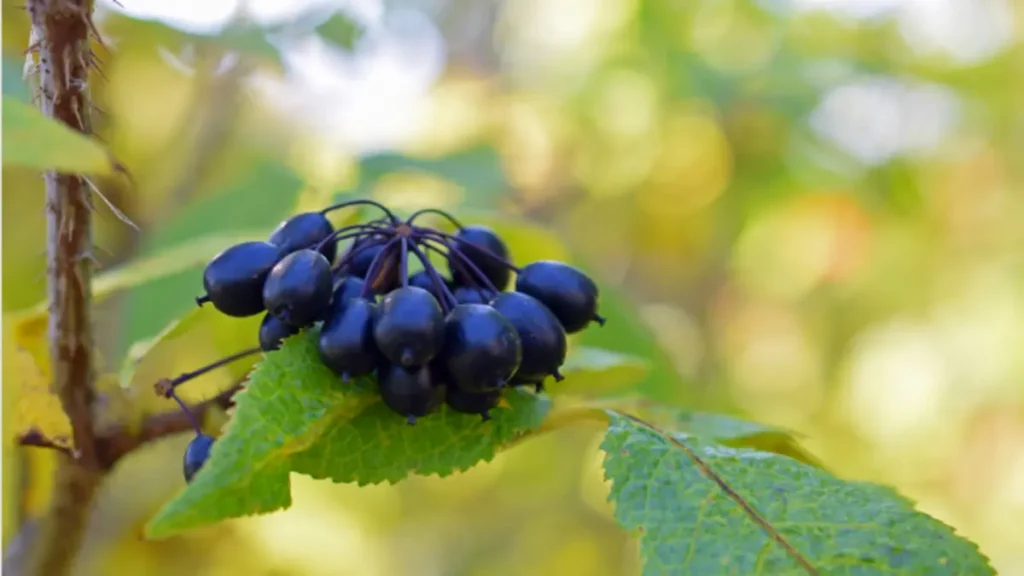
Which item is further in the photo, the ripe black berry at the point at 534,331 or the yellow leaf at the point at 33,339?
the yellow leaf at the point at 33,339

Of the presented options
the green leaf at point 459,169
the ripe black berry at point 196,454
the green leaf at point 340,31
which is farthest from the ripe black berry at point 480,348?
the green leaf at point 340,31

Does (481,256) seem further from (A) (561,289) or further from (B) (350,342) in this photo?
(B) (350,342)

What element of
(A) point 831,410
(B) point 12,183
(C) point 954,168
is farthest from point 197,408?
(C) point 954,168

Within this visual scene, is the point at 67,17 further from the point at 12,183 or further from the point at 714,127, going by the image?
the point at 714,127

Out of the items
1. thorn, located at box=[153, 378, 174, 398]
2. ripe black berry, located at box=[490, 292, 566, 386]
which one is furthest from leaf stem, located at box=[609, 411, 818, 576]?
thorn, located at box=[153, 378, 174, 398]

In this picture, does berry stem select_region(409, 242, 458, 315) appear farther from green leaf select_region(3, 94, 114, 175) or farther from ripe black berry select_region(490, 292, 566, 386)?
green leaf select_region(3, 94, 114, 175)

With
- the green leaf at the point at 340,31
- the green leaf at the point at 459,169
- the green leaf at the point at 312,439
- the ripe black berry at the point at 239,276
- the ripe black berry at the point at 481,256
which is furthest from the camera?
the green leaf at the point at 340,31

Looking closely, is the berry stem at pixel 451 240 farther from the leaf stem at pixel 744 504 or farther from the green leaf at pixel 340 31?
the green leaf at pixel 340 31
